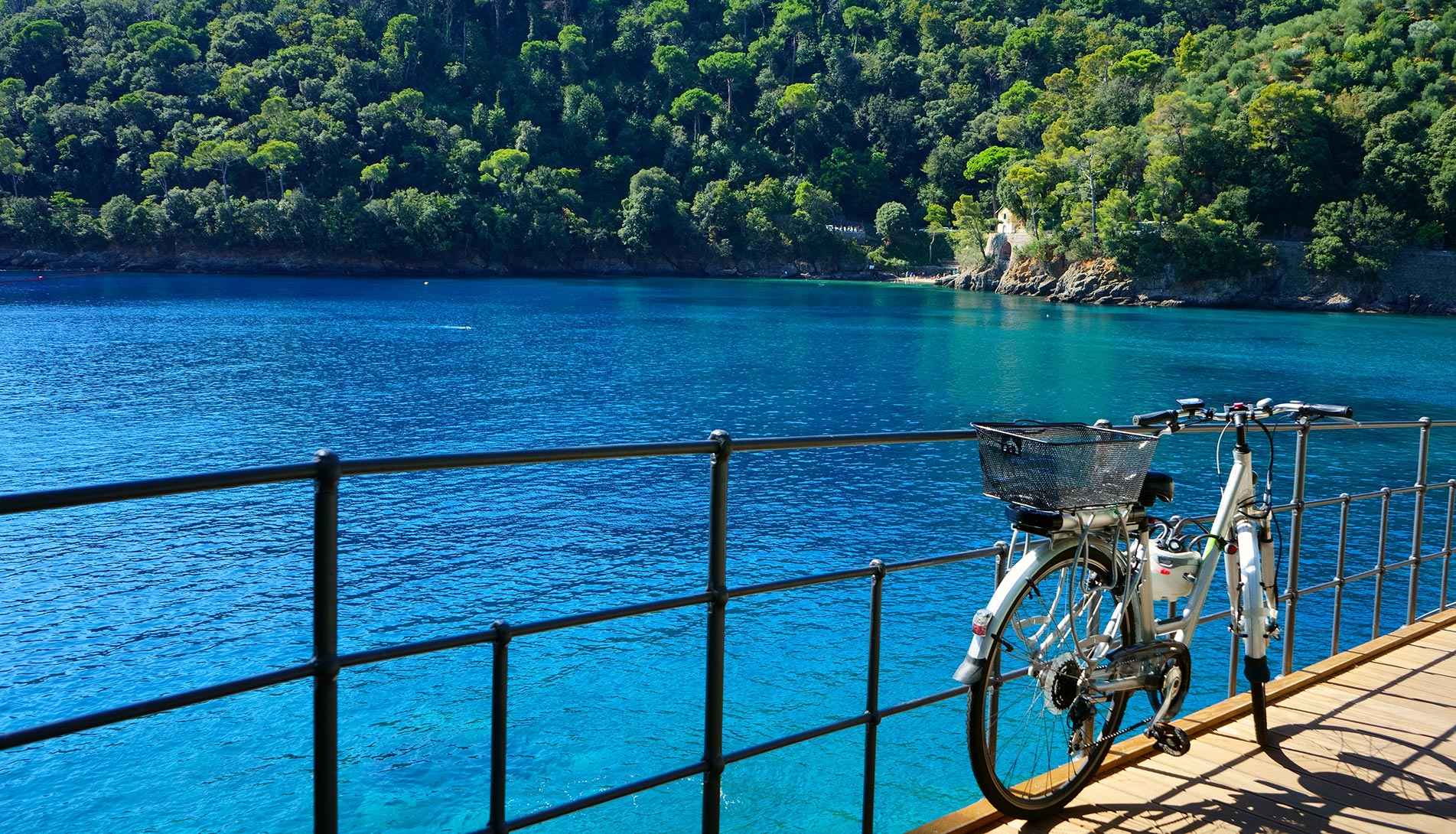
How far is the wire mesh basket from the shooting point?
2.72m

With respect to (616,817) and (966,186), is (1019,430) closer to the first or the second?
(616,817)

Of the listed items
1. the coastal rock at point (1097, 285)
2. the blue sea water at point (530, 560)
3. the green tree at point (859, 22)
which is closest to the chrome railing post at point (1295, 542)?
the blue sea water at point (530, 560)

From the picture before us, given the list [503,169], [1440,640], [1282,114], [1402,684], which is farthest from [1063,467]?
[503,169]

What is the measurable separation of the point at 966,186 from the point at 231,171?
6702cm

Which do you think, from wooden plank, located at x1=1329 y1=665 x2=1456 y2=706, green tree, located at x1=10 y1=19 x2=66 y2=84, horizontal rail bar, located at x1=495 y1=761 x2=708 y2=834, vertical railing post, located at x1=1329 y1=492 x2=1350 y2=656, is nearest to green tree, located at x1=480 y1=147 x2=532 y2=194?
green tree, located at x1=10 y1=19 x2=66 y2=84

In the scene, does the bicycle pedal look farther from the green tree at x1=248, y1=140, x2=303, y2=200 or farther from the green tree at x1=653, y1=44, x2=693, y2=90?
the green tree at x1=653, y1=44, x2=693, y2=90

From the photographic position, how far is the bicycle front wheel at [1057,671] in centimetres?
289

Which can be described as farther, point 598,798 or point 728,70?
point 728,70

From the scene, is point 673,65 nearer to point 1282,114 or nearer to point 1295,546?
Answer: point 1282,114

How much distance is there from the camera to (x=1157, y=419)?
10.6 ft

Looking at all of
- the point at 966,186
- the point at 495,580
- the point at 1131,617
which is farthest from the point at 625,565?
the point at 966,186

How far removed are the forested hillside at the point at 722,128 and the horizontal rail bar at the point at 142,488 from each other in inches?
2964

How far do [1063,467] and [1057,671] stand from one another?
0.67 meters

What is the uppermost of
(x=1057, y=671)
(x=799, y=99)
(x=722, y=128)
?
(x=799, y=99)
